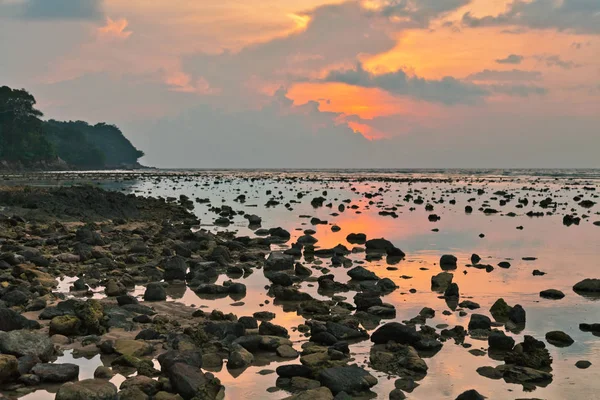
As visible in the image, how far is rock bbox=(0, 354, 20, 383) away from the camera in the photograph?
739 centimetres

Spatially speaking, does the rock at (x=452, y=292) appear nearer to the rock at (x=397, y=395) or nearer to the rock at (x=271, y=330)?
the rock at (x=271, y=330)

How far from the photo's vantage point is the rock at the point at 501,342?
9.21 metres

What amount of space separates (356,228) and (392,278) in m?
12.6

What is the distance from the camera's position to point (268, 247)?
20734 mm

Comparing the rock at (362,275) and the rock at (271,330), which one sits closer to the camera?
the rock at (271,330)

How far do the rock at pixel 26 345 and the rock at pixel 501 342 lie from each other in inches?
276

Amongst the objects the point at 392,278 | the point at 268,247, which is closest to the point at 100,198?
the point at 268,247

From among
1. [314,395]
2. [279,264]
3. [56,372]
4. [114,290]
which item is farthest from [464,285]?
[56,372]

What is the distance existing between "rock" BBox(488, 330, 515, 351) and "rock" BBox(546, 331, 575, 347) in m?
0.87

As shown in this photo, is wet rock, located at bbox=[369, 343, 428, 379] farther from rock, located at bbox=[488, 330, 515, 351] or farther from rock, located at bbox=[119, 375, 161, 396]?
rock, located at bbox=[119, 375, 161, 396]

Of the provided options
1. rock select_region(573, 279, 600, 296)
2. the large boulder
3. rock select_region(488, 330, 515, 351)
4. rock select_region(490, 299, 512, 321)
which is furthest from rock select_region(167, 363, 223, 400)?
rock select_region(573, 279, 600, 296)

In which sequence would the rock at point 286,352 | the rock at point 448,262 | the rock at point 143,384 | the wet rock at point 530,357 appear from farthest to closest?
the rock at point 448,262
the rock at point 286,352
the wet rock at point 530,357
the rock at point 143,384

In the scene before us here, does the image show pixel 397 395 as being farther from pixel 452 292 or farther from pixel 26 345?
pixel 452 292

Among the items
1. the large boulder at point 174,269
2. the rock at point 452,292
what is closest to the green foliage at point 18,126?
the large boulder at point 174,269
